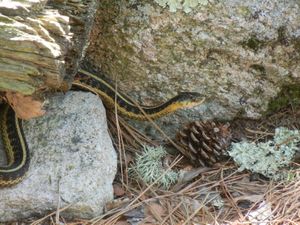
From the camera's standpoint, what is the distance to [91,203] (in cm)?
281

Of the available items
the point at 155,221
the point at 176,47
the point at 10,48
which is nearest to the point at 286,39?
the point at 176,47

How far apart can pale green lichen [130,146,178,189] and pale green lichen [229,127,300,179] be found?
14.4 inches

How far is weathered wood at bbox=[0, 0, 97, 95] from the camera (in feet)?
8.03

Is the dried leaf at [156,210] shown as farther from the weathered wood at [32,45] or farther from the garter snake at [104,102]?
the weathered wood at [32,45]

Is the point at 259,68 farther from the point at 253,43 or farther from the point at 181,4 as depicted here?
the point at 181,4

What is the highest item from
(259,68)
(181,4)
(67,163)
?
(181,4)

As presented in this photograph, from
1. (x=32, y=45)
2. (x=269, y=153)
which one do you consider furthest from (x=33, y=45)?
(x=269, y=153)

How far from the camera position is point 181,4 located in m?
3.11

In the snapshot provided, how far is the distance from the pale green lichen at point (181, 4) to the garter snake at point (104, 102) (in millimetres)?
466

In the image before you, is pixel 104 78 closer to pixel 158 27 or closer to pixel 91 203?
pixel 158 27

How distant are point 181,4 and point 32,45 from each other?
3.26 ft

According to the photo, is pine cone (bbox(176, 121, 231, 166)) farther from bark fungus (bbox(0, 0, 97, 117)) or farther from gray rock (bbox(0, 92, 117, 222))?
bark fungus (bbox(0, 0, 97, 117))

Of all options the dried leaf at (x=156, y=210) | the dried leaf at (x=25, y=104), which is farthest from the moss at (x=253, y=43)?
the dried leaf at (x=25, y=104)

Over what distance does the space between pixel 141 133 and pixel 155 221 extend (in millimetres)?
701
